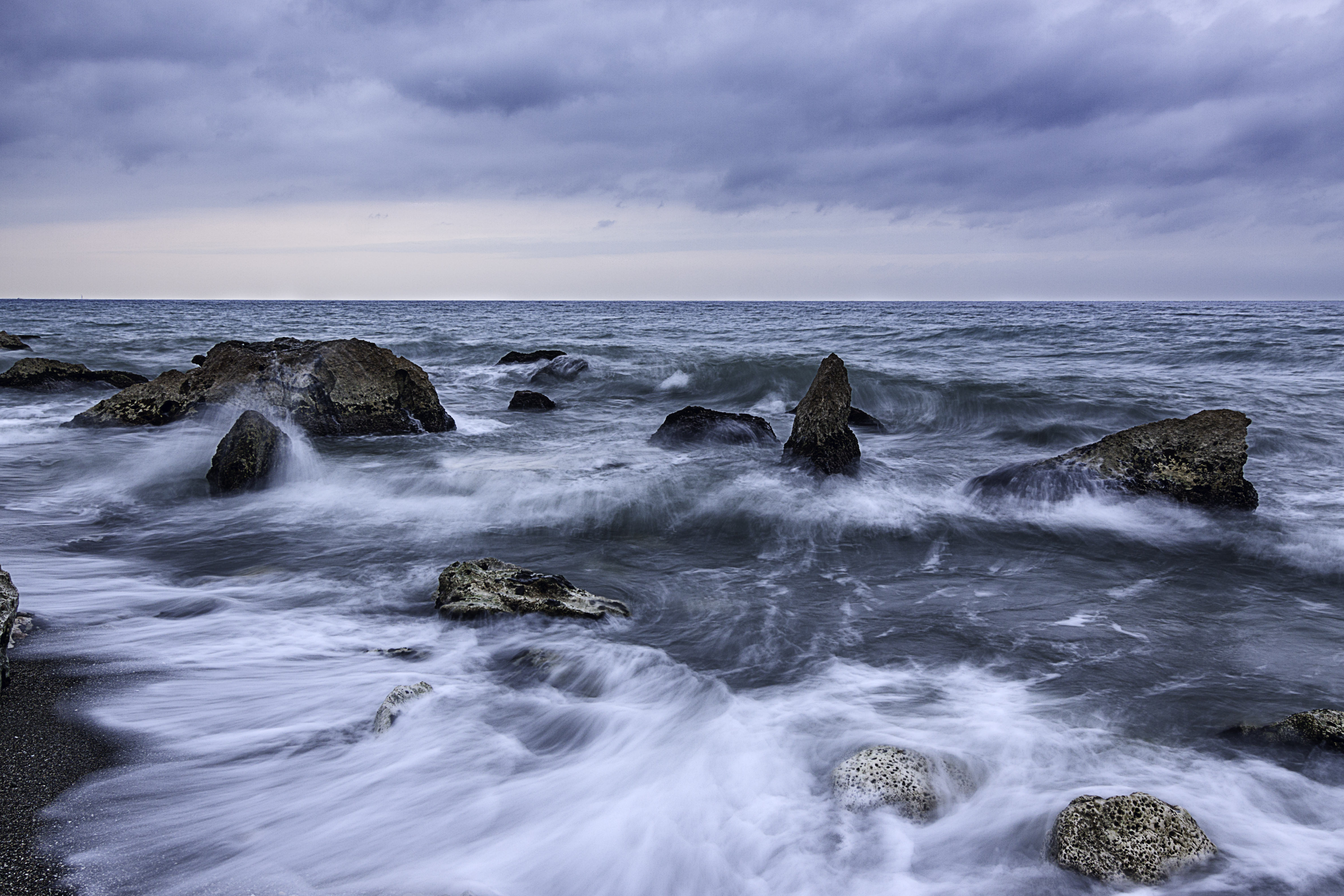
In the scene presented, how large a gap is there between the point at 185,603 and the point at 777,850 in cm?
364

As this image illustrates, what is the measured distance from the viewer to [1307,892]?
7.92 ft

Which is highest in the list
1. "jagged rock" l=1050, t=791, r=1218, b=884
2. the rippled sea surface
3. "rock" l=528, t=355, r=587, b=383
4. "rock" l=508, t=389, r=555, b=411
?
"rock" l=528, t=355, r=587, b=383

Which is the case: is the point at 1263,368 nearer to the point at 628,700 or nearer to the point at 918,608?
the point at 918,608

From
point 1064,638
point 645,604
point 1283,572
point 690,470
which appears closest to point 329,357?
point 690,470

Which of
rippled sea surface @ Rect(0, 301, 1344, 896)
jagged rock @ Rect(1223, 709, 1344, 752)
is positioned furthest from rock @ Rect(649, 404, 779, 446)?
jagged rock @ Rect(1223, 709, 1344, 752)

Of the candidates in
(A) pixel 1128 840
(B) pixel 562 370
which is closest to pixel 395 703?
(A) pixel 1128 840

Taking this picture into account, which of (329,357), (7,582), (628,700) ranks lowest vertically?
(628,700)

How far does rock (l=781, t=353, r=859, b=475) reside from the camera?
25.6ft

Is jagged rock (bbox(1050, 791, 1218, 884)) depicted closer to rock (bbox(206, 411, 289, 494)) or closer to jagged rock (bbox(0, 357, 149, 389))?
rock (bbox(206, 411, 289, 494))

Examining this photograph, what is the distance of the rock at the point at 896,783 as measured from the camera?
9.09 ft

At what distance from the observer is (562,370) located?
696 inches

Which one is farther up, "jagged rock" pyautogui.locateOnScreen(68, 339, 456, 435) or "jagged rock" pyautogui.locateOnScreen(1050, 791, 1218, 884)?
"jagged rock" pyautogui.locateOnScreen(68, 339, 456, 435)

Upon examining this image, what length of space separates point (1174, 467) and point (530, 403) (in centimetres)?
907

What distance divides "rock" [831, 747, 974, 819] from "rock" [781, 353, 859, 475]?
488cm
